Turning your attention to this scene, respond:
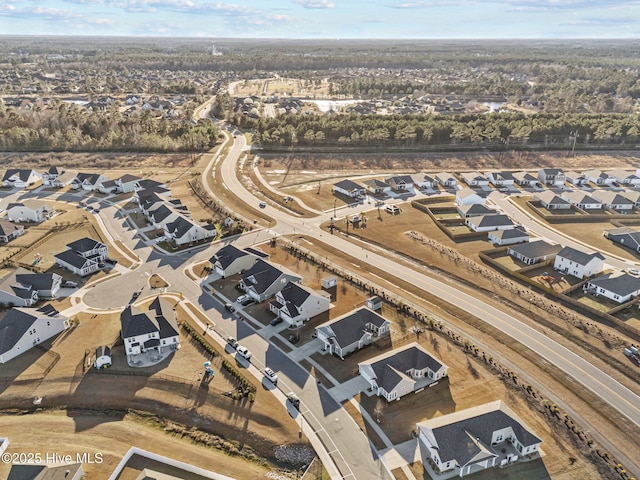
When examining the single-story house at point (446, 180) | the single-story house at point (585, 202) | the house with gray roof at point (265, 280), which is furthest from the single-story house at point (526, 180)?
the house with gray roof at point (265, 280)

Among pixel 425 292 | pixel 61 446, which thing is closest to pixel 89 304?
pixel 61 446

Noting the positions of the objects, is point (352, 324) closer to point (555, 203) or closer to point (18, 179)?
point (555, 203)

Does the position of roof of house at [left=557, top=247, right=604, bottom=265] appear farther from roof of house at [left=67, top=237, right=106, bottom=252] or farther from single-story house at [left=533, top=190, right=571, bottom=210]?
roof of house at [left=67, top=237, right=106, bottom=252]

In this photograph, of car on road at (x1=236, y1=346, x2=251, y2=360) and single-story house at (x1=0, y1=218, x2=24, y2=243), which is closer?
car on road at (x1=236, y1=346, x2=251, y2=360)

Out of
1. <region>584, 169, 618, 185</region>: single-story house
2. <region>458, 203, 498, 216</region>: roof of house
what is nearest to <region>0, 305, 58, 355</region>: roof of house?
<region>458, 203, 498, 216</region>: roof of house

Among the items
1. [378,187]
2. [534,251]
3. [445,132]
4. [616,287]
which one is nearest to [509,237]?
[534,251]
